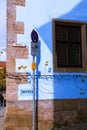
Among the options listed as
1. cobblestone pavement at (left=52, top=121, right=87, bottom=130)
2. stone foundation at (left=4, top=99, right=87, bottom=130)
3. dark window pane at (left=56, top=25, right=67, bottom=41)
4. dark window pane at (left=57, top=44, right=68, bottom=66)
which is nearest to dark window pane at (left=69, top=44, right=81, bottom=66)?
dark window pane at (left=57, top=44, right=68, bottom=66)

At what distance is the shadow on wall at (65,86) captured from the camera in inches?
363

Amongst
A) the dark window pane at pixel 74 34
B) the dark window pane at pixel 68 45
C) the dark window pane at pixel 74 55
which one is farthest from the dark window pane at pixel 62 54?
the dark window pane at pixel 74 34

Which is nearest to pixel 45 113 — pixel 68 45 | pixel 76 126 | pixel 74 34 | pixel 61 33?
pixel 76 126

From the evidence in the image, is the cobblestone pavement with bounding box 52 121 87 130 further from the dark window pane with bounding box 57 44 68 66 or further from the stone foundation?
the dark window pane with bounding box 57 44 68 66

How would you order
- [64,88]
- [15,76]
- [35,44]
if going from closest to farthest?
[35,44], [15,76], [64,88]

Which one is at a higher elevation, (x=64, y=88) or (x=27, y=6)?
(x=27, y=6)

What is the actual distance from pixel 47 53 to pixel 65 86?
120cm

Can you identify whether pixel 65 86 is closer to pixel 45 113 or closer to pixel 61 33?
pixel 45 113

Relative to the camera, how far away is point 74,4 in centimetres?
977

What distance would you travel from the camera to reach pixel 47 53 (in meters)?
9.23

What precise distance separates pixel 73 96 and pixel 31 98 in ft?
4.74

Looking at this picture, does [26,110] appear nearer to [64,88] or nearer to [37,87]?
[37,87]

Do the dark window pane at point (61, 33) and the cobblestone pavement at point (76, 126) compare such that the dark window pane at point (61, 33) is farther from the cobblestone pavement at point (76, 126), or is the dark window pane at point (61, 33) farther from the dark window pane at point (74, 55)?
the cobblestone pavement at point (76, 126)

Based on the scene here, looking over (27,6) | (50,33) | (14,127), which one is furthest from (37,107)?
(27,6)
